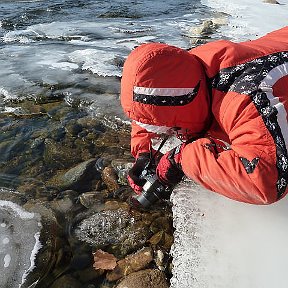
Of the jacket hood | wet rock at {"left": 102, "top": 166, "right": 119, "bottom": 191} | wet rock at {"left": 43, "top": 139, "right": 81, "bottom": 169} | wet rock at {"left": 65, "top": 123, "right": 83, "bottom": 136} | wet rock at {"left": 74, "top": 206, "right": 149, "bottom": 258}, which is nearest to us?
the jacket hood

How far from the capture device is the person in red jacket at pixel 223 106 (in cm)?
204

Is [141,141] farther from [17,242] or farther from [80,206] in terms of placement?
[17,242]

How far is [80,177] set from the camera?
10.7 ft

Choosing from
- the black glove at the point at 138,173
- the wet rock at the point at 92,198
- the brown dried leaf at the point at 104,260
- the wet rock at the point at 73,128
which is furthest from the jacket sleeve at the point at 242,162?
the wet rock at the point at 73,128

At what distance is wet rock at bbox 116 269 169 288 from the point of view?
228 centimetres

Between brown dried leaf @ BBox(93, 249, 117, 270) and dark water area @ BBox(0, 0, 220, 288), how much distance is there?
0.12ft

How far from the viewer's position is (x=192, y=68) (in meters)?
2.26

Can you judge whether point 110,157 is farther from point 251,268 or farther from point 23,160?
point 251,268

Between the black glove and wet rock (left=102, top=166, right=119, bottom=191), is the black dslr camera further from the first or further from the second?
wet rock (left=102, top=166, right=119, bottom=191)

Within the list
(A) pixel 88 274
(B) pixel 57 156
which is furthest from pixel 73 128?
(A) pixel 88 274

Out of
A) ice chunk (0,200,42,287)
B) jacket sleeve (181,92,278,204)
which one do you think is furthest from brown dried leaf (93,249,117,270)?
jacket sleeve (181,92,278,204)

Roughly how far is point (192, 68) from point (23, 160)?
1.94 m

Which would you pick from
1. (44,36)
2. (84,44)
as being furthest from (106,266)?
(44,36)

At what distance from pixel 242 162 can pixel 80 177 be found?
5.24 feet
